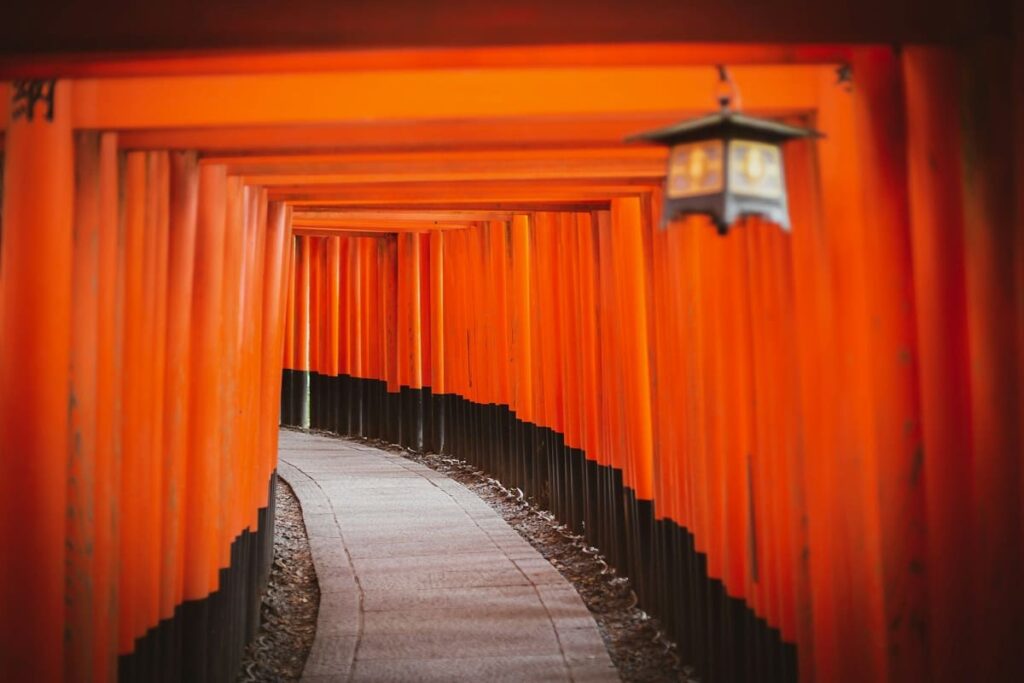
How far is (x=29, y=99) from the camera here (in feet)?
11.3

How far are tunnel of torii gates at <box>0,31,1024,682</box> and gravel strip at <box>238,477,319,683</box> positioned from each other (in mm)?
393

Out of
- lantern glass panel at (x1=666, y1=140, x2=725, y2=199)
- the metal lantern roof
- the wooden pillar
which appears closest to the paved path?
the wooden pillar

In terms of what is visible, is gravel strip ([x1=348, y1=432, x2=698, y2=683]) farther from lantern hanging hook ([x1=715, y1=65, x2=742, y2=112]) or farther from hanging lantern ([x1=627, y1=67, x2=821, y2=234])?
lantern hanging hook ([x1=715, y1=65, x2=742, y2=112])

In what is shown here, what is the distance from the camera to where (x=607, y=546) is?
Answer: 7.61m

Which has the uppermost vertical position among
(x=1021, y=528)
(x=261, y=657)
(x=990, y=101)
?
(x=990, y=101)

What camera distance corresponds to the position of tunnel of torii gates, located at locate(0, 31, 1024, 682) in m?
3.13

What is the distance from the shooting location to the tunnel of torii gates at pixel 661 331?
123 inches

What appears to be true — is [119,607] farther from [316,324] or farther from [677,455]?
[316,324]

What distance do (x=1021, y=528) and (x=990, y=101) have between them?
1407mm

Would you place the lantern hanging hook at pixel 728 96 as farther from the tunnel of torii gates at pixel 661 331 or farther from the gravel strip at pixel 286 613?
the gravel strip at pixel 286 613

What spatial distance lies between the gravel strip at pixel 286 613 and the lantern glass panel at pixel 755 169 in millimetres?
4065

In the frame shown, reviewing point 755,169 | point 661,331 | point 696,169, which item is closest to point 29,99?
point 696,169

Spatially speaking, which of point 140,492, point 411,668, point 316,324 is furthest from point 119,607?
point 316,324

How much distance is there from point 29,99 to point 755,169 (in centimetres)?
264
